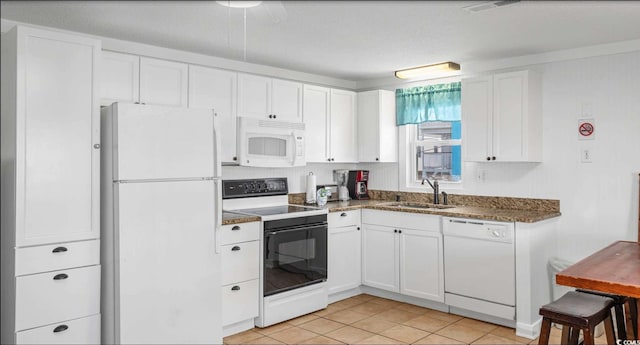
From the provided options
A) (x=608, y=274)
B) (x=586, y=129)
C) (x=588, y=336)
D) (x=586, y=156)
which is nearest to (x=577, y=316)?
(x=588, y=336)

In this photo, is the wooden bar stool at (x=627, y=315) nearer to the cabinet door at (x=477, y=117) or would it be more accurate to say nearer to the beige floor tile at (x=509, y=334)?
the beige floor tile at (x=509, y=334)

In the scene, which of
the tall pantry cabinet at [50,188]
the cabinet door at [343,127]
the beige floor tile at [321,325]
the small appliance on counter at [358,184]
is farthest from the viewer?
the small appliance on counter at [358,184]

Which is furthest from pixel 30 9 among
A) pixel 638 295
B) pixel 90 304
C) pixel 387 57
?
pixel 638 295

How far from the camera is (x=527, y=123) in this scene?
3691 mm

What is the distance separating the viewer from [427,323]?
12.2 ft

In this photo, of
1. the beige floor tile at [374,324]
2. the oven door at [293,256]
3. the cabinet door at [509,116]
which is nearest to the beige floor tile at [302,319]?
the oven door at [293,256]

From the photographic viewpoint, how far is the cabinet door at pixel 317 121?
4423 mm

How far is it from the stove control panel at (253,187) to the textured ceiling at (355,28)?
107 cm

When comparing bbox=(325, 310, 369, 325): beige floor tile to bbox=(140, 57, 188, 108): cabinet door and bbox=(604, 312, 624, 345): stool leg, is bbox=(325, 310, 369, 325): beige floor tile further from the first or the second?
bbox=(140, 57, 188, 108): cabinet door

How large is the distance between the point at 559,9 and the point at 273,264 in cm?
Answer: 256

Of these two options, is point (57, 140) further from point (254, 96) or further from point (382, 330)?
point (382, 330)

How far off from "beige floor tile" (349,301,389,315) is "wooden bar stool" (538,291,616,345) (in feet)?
5.50

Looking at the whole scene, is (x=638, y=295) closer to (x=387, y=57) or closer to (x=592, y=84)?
(x=592, y=84)

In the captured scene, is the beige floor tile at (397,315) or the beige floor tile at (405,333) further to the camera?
the beige floor tile at (397,315)
